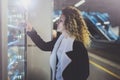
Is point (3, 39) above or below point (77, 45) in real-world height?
above

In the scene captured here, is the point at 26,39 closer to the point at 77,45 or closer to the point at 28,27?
the point at 28,27

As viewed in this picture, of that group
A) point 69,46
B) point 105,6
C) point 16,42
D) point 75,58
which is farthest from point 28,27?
point 105,6

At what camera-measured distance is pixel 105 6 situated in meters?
3.13

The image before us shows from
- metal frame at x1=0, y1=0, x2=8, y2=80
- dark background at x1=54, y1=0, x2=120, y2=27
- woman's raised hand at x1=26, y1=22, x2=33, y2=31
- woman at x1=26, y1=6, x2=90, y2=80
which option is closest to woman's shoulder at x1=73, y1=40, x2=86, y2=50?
woman at x1=26, y1=6, x2=90, y2=80

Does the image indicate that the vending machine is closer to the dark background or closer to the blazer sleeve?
the blazer sleeve

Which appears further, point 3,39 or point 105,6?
point 105,6

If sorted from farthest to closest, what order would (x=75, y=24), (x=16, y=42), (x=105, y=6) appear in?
(x=105, y=6)
(x=75, y=24)
(x=16, y=42)

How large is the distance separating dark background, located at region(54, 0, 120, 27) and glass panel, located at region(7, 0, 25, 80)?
1.68 feet

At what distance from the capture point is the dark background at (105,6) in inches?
119

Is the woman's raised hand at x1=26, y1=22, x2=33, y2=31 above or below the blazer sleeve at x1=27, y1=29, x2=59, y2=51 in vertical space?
above

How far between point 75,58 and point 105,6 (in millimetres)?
730

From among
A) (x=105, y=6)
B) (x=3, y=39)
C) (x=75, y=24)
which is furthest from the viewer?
(x=105, y=6)

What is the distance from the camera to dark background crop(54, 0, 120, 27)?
9.91 feet

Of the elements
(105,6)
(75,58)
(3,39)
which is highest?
(105,6)
